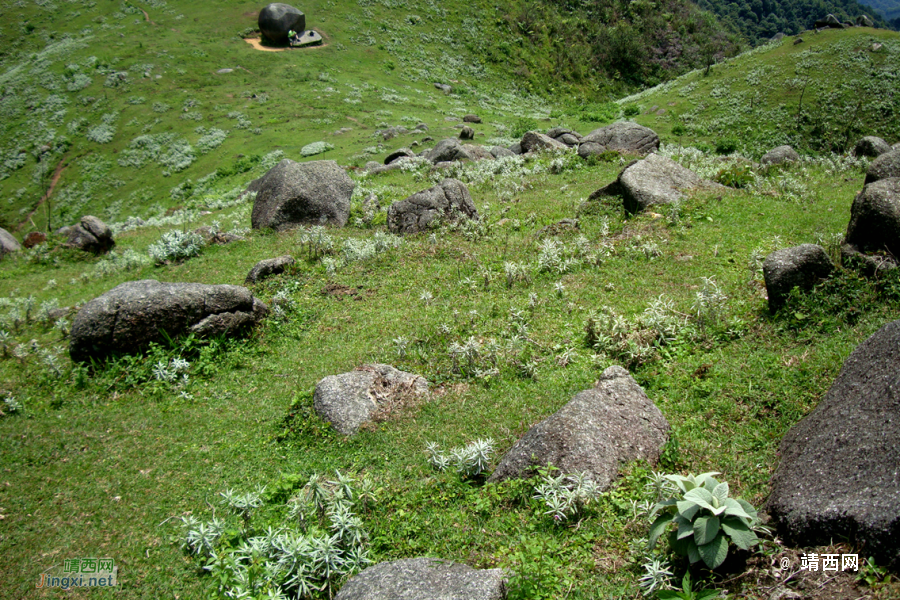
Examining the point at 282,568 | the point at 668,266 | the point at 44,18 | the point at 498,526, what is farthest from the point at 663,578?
the point at 44,18

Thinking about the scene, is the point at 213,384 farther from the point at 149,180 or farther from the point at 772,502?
the point at 149,180

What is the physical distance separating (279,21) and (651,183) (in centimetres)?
5272

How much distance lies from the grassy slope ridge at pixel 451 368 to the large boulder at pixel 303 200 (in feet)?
3.92

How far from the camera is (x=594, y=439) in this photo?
282 inches

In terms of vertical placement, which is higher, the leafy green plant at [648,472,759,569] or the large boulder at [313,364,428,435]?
the leafy green plant at [648,472,759,569]

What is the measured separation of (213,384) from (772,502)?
11026 mm

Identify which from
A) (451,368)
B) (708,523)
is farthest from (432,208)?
(708,523)

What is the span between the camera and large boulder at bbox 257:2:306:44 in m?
56.1

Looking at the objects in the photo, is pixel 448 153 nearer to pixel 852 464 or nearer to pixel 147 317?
pixel 147 317

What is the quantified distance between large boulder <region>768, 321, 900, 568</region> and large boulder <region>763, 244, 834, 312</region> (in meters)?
3.40

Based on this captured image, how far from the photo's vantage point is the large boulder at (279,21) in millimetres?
56062

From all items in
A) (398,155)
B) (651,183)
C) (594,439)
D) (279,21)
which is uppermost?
(279,21)

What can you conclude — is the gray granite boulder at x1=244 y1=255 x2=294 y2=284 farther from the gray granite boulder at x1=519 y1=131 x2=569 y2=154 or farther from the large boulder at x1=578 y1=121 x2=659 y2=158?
the large boulder at x1=578 y1=121 x2=659 y2=158

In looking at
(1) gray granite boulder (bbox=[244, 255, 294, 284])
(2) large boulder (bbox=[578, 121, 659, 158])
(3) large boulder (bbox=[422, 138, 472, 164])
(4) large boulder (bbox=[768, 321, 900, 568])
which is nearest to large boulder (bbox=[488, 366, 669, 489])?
(4) large boulder (bbox=[768, 321, 900, 568])
